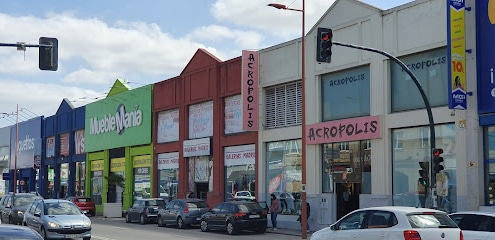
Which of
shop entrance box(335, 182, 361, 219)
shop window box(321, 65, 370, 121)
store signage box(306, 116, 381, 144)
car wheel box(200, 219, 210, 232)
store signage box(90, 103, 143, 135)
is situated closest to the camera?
store signage box(306, 116, 381, 144)

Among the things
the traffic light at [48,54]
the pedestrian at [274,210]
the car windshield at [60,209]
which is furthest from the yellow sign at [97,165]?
the traffic light at [48,54]

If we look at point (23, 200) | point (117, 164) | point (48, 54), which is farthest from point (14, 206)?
A: point (117, 164)

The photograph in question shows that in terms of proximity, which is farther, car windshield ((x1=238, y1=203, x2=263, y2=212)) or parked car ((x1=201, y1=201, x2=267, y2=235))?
car windshield ((x1=238, y1=203, x2=263, y2=212))

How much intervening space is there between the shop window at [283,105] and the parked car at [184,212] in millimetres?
5060

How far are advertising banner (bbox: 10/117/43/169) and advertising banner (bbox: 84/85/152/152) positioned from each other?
506 inches

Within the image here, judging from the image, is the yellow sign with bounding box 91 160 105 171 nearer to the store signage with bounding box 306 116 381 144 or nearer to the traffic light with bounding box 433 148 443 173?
the store signage with bounding box 306 116 381 144

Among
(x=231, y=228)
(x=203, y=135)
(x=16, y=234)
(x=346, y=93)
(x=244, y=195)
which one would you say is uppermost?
(x=346, y=93)

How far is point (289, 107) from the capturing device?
31438mm

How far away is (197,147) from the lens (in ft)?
125

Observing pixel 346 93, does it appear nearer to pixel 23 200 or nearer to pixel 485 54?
pixel 485 54

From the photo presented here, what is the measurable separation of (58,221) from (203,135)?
17409 millimetres

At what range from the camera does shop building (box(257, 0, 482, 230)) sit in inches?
912

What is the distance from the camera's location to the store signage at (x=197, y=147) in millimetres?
37094

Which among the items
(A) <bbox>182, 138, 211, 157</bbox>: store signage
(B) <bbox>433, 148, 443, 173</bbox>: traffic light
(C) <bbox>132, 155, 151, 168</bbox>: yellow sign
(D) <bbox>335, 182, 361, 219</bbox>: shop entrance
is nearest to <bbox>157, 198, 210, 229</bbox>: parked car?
(A) <bbox>182, 138, 211, 157</bbox>: store signage
